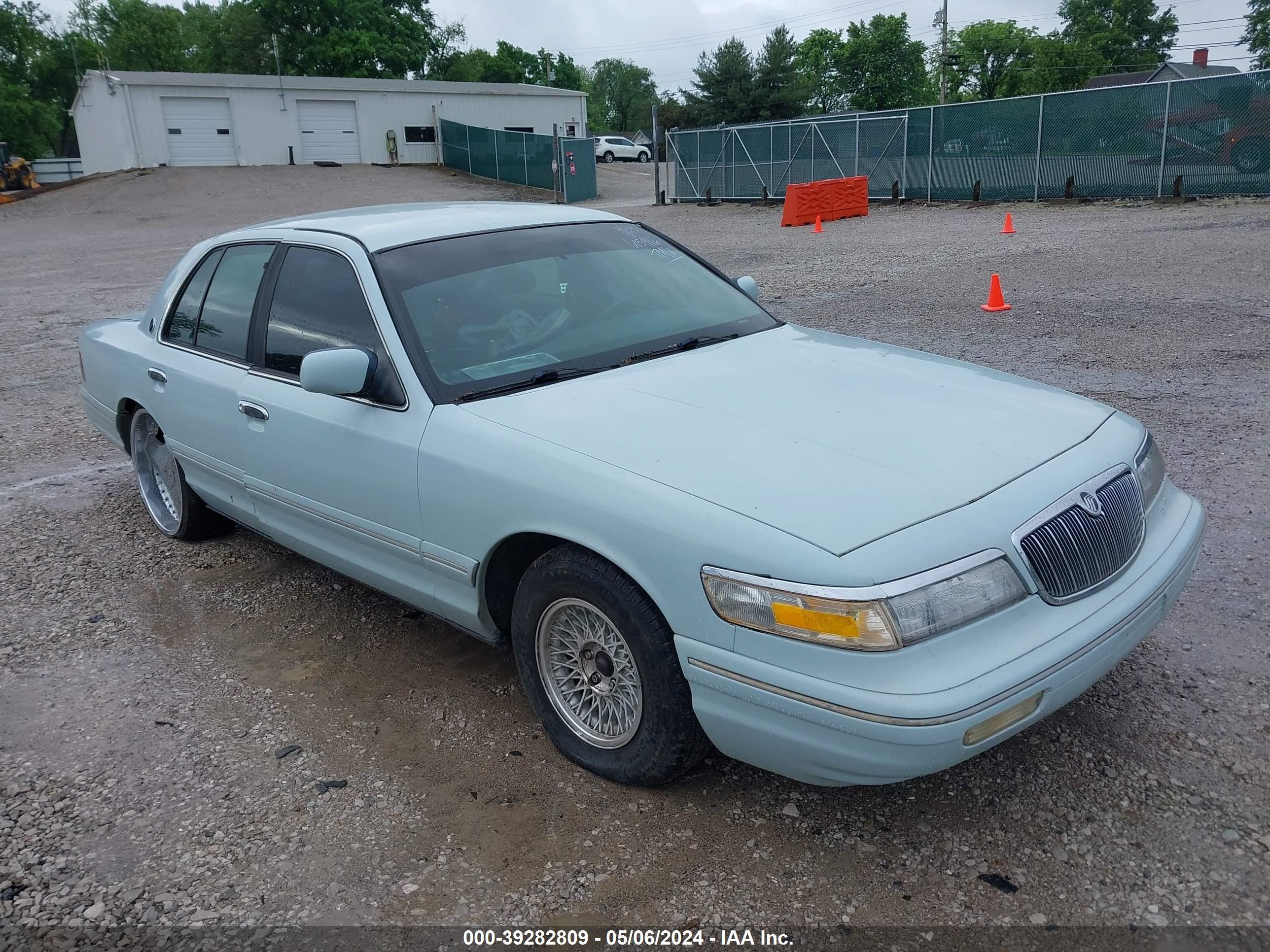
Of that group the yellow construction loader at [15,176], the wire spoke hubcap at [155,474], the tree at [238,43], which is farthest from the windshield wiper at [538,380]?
the tree at [238,43]

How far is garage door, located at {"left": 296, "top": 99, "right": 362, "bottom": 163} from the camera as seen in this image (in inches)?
1623

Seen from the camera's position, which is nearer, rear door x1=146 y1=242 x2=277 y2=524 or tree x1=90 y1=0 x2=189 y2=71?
rear door x1=146 y1=242 x2=277 y2=524

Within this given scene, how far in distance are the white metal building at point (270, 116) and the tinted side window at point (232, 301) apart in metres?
38.6

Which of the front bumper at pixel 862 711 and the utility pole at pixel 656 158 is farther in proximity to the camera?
the utility pole at pixel 656 158

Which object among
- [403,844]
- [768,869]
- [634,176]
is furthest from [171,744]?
[634,176]

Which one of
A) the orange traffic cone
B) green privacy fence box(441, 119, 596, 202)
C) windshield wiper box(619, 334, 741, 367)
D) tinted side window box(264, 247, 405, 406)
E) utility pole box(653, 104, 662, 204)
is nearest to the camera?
tinted side window box(264, 247, 405, 406)

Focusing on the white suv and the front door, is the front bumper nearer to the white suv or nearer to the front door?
the front door

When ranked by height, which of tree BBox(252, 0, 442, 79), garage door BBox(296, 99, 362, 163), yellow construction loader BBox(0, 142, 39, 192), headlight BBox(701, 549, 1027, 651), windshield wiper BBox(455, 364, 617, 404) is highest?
tree BBox(252, 0, 442, 79)

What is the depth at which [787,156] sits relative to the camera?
2783cm

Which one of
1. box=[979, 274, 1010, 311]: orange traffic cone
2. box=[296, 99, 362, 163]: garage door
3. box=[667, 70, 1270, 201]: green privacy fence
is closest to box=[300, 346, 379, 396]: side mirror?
box=[979, 274, 1010, 311]: orange traffic cone

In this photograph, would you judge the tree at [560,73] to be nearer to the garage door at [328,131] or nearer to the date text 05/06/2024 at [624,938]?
the garage door at [328,131]

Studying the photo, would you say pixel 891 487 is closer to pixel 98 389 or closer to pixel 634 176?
pixel 98 389

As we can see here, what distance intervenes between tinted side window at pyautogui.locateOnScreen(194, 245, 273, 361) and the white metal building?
38563 mm

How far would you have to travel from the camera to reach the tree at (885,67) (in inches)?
3241
